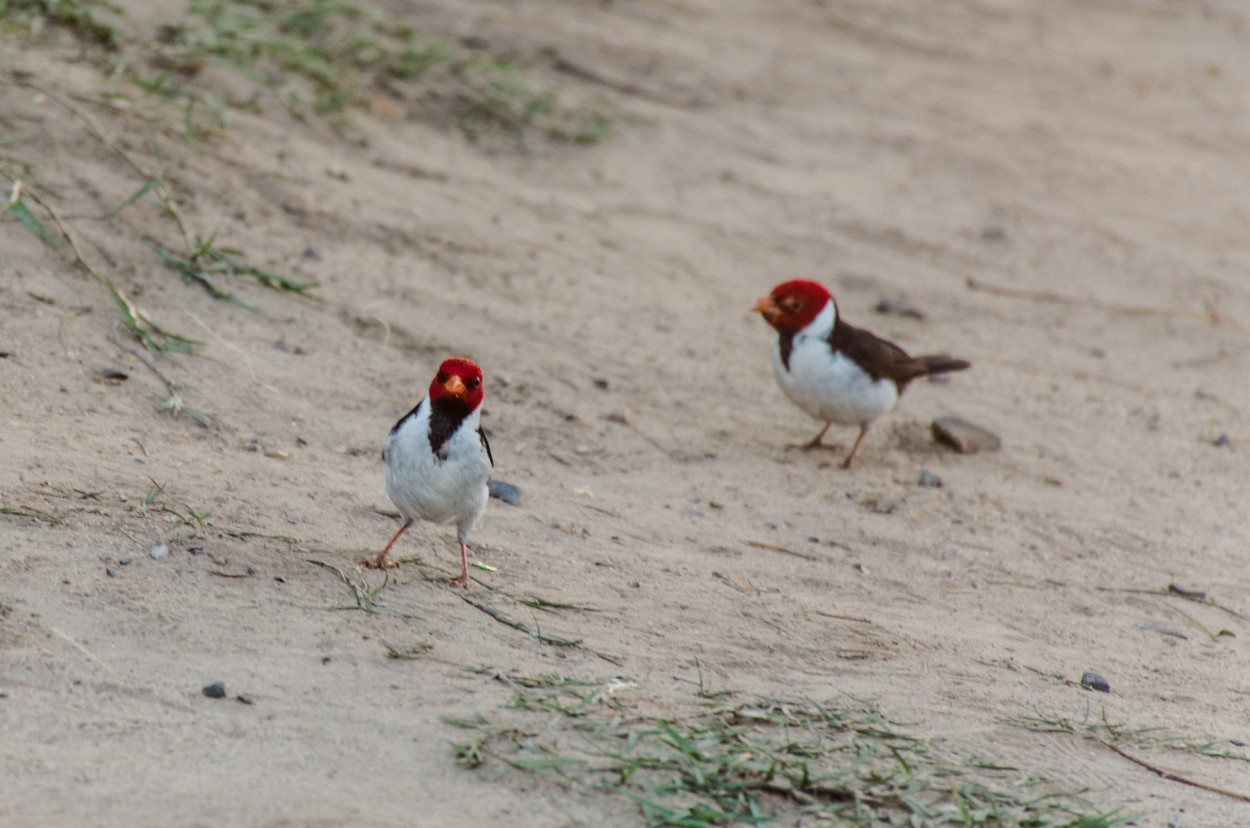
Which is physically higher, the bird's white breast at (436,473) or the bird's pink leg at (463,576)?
the bird's white breast at (436,473)

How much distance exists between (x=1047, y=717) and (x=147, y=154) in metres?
4.79

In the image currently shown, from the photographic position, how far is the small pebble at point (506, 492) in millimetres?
5352

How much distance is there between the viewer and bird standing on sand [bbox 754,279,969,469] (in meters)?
6.46

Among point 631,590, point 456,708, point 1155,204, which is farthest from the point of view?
point 1155,204

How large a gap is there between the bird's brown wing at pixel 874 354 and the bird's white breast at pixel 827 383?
1.2 inches

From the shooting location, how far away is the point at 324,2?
852 cm

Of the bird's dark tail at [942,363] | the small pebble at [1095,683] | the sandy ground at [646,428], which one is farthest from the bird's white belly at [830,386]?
the small pebble at [1095,683]

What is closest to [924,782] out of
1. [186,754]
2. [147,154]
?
[186,754]

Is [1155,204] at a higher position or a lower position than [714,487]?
higher

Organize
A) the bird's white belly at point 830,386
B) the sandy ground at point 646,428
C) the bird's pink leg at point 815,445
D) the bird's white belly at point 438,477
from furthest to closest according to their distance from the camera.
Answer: the bird's pink leg at point 815,445, the bird's white belly at point 830,386, the bird's white belly at point 438,477, the sandy ground at point 646,428

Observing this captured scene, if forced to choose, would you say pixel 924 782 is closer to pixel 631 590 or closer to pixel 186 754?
pixel 631 590

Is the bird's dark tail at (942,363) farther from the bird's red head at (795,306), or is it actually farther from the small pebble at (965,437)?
the bird's red head at (795,306)

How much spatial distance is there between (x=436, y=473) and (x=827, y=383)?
254 cm

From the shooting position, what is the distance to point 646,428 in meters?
6.34
